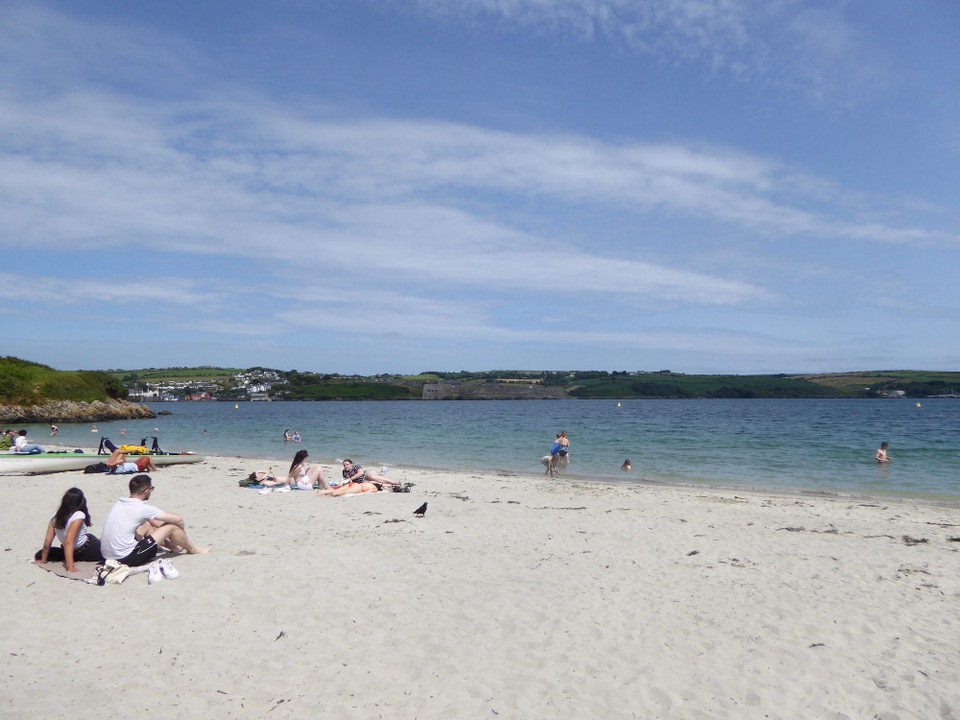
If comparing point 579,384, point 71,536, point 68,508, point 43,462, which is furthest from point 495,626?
point 579,384

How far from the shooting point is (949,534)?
11.8 meters

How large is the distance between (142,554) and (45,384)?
241ft

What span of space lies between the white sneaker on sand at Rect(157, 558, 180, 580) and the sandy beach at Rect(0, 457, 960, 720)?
0.74 feet

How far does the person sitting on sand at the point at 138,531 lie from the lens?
8039 millimetres

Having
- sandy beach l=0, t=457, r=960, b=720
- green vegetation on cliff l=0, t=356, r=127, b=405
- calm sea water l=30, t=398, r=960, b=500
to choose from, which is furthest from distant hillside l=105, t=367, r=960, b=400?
sandy beach l=0, t=457, r=960, b=720

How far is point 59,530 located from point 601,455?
2405 centimetres

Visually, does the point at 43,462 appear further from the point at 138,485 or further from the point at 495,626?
the point at 495,626

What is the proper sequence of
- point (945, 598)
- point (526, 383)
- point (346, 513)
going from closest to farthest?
1. point (945, 598)
2. point (346, 513)
3. point (526, 383)

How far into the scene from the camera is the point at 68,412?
66875 mm

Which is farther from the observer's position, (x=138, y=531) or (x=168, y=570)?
(x=138, y=531)

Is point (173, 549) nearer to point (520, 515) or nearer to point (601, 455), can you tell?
point (520, 515)

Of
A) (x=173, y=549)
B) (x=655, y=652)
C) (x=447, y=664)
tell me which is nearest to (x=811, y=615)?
(x=655, y=652)

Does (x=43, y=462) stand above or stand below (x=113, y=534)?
below

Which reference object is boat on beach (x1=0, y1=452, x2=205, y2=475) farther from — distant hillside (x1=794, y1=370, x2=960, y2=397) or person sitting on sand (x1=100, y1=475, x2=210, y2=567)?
distant hillside (x1=794, y1=370, x2=960, y2=397)
